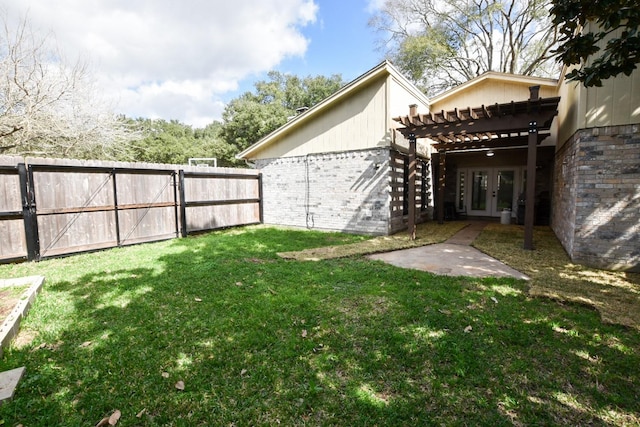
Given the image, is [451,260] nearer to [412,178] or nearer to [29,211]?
[412,178]

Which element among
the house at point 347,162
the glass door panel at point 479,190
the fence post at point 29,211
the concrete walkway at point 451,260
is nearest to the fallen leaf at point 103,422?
the concrete walkway at point 451,260

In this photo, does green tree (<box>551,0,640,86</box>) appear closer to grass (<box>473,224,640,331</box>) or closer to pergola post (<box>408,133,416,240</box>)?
grass (<box>473,224,640,331</box>)

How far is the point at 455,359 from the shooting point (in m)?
2.71

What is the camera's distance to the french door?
42.4 ft

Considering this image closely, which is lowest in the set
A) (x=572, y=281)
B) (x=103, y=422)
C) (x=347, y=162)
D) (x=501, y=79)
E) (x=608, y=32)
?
(x=103, y=422)

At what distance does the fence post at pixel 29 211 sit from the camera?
593 centimetres

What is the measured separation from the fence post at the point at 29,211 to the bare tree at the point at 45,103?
5.07 m

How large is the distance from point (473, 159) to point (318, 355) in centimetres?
1341

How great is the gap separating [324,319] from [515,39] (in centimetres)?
2231

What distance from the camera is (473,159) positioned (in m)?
13.6

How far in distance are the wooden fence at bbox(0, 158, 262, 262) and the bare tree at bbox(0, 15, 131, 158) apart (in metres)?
4.89

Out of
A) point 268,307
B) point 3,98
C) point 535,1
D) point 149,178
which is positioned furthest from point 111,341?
point 535,1

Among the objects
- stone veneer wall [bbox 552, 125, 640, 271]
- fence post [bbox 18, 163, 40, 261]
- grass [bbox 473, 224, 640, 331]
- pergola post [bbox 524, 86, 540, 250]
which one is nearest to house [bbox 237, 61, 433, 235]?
grass [bbox 473, 224, 640, 331]

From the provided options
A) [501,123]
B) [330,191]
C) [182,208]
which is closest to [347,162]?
[330,191]
